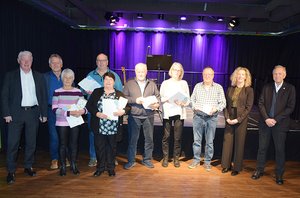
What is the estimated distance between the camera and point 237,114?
4059mm

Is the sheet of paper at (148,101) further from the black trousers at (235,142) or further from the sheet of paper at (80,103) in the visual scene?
the black trousers at (235,142)

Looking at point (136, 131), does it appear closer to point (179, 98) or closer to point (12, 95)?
point (179, 98)

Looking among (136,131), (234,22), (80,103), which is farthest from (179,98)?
(234,22)

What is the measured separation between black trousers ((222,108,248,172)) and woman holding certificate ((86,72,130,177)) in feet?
5.33

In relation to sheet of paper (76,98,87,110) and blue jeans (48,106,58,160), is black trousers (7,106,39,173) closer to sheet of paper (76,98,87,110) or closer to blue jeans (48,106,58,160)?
blue jeans (48,106,58,160)

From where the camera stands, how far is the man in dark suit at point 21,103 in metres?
3.49

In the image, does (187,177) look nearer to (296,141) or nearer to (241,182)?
(241,182)

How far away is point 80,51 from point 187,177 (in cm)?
900

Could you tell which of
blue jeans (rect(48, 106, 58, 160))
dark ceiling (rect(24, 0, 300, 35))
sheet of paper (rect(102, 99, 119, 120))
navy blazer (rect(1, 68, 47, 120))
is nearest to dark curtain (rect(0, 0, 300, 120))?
dark ceiling (rect(24, 0, 300, 35))

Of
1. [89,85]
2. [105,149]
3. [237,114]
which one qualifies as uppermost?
[89,85]

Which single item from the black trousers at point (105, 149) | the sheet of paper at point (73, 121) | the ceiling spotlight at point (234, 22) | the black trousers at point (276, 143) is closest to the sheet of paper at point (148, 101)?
the black trousers at point (105, 149)

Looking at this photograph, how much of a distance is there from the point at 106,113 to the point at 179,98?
114 cm

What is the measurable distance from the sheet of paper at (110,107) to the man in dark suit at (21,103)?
0.86 metres

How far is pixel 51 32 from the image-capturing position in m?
8.84
